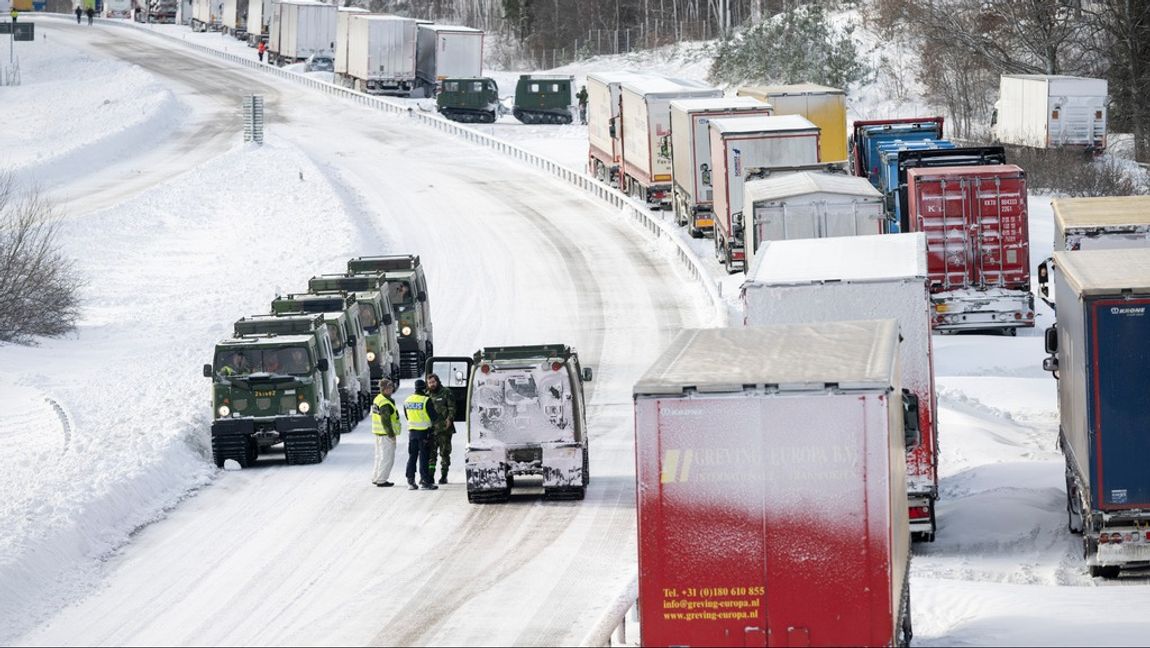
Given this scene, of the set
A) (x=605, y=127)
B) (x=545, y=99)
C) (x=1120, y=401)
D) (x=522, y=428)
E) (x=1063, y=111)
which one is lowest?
(x=522, y=428)

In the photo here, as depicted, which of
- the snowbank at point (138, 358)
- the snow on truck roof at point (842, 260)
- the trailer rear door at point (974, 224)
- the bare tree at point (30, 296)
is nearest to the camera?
the snow on truck roof at point (842, 260)

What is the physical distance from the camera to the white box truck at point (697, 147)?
4322cm

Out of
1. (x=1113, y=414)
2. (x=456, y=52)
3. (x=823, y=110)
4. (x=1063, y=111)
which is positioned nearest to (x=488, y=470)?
(x=1113, y=414)

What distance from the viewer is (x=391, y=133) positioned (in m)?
71.8

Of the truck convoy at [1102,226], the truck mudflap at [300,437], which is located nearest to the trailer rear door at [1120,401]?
the truck convoy at [1102,226]

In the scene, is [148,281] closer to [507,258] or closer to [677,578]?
[507,258]

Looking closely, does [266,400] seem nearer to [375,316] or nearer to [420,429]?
[420,429]

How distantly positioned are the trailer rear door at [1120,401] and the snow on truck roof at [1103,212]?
1016 centimetres

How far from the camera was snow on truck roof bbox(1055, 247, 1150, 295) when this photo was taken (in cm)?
1734

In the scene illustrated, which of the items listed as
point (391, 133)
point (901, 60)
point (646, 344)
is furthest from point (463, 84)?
point (646, 344)

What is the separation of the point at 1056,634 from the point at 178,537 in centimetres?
1036

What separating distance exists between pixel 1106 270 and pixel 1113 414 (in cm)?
182

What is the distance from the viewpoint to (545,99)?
76375 mm

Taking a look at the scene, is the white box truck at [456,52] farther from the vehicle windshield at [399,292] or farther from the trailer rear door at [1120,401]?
the trailer rear door at [1120,401]
